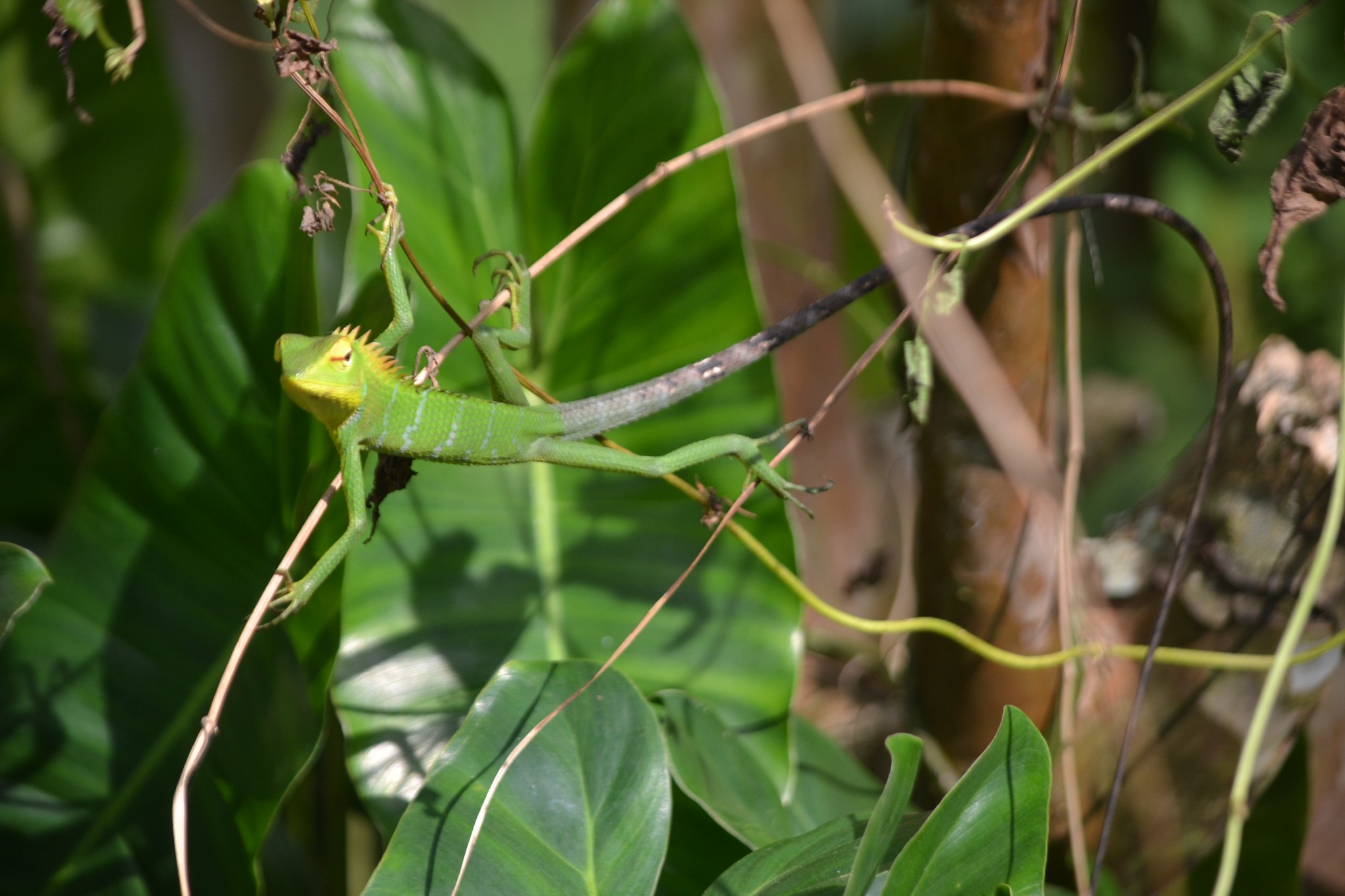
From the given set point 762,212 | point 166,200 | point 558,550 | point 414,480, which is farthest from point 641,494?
point 166,200

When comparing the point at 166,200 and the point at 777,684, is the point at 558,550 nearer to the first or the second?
the point at 777,684

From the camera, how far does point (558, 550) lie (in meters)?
1.26

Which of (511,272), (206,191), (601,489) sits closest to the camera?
(511,272)

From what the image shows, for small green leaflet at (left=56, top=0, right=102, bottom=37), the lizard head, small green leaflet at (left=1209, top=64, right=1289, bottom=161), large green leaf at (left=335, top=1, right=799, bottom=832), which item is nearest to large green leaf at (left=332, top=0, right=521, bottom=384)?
large green leaf at (left=335, top=1, right=799, bottom=832)

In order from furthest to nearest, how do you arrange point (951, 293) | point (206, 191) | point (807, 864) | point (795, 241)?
point (206, 191) → point (795, 241) → point (951, 293) → point (807, 864)

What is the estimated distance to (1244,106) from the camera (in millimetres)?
909

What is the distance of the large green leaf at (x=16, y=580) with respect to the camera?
2.81ft

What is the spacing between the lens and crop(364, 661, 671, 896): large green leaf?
0.83 metres

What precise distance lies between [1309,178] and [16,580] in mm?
1330

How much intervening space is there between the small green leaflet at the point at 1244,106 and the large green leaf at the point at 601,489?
56 cm

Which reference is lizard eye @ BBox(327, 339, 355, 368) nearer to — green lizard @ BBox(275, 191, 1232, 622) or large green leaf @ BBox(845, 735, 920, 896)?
green lizard @ BBox(275, 191, 1232, 622)

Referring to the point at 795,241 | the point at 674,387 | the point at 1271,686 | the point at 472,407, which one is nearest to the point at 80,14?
Result: the point at 472,407

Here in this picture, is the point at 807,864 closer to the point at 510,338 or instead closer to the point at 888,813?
the point at 888,813

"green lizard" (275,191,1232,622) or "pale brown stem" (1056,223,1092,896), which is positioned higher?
"green lizard" (275,191,1232,622)
